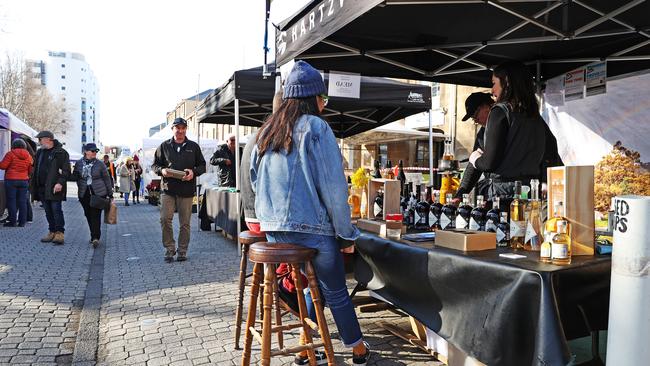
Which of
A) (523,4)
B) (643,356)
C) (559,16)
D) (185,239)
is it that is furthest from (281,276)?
(185,239)

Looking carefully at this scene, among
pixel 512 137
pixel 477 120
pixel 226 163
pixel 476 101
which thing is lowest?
pixel 226 163

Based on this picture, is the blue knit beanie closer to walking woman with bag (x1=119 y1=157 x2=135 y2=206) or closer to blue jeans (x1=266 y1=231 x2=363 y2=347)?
blue jeans (x1=266 y1=231 x2=363 y2=347)

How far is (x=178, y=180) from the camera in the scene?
6266 mm

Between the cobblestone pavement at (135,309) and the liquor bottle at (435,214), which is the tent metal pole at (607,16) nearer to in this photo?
the liquor bottle at (435,214)

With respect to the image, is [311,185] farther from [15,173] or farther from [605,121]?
[15,173]

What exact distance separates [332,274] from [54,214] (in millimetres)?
7075

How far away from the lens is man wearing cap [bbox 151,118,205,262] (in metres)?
6.27

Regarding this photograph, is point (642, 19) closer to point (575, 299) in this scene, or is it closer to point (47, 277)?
point (575, 299)

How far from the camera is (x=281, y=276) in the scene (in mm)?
3139

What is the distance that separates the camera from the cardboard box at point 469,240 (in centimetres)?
224

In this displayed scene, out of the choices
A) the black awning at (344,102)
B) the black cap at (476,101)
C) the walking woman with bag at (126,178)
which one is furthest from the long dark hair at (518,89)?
the walking woman with bag at (126,178)

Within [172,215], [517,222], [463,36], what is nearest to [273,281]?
[517,222]

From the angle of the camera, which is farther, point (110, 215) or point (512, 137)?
point (110, 215)

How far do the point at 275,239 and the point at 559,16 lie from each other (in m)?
2.84
